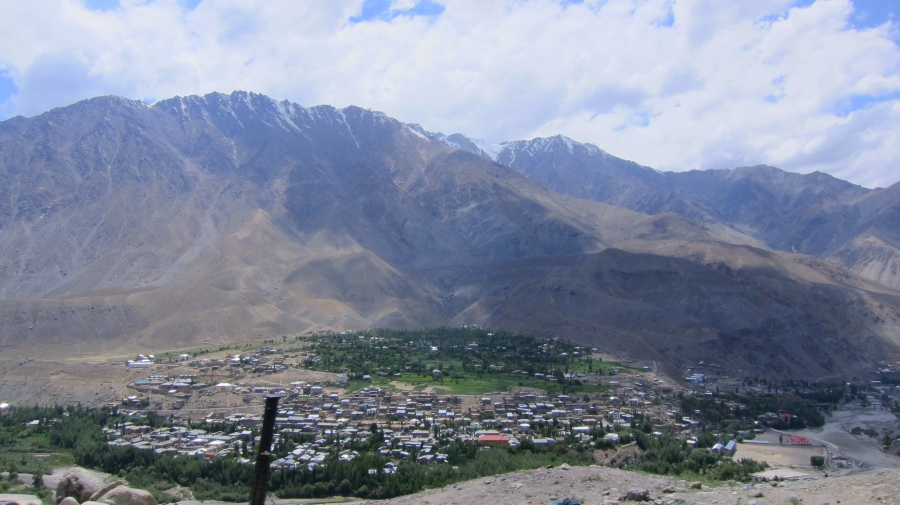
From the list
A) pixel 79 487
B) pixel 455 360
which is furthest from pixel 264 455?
pixel 455 360

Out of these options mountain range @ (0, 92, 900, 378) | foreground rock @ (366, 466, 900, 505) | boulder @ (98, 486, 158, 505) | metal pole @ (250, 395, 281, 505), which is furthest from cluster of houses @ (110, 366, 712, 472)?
metal pole @ (250, 395, 281, 505)

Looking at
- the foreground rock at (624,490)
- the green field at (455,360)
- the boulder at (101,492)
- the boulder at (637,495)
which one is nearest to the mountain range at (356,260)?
the green field at (455,360)

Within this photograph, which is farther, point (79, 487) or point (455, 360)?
point (455, 360)

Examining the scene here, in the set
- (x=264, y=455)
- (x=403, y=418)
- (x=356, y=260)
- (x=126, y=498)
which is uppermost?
(x=356, y=260)

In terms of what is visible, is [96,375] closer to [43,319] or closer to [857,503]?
[43,319]

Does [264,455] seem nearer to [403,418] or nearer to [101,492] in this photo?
[101,492]

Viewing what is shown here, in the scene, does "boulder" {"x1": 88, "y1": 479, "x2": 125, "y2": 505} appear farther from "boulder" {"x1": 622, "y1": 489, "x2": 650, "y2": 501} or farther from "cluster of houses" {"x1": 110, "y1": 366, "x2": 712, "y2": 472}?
"cluster of houses" {"x1": 110, "y1": 366, "x2": 712, "y2": 472}

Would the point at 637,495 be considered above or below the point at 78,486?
below
